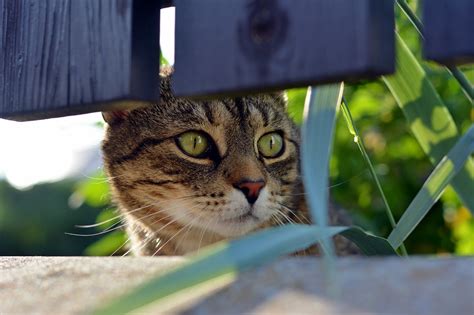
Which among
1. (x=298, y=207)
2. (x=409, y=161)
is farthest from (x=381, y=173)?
(x=298, y=207)

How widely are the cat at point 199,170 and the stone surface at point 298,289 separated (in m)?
0.99

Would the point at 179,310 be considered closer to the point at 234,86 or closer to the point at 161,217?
the point at 234,86

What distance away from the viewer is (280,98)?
2756 millimetres

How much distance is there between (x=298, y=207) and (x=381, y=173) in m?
0.68

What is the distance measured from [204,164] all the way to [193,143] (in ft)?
0.35

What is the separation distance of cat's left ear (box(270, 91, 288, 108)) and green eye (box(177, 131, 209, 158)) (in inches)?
14.1

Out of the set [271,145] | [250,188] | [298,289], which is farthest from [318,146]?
[271,145]

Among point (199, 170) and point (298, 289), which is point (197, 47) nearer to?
point (298, 289)

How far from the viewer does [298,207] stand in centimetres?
269

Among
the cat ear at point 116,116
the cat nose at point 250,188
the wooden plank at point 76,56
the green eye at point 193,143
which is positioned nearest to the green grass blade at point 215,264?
the wooden plank at point 76,56

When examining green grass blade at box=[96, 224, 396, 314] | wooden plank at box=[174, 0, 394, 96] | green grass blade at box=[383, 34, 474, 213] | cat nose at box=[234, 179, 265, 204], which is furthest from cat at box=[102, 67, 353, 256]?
green grass blade at box=[96, 224, 396, 314]

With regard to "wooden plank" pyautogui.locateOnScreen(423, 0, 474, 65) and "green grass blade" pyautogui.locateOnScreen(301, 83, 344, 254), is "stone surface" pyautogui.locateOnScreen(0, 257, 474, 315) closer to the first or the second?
"green grass blade" pyautogui.locateOnScreen(301, 83, 344, 254)

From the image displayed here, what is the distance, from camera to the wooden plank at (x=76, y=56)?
152cm

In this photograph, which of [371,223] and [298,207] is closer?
[298,207]
